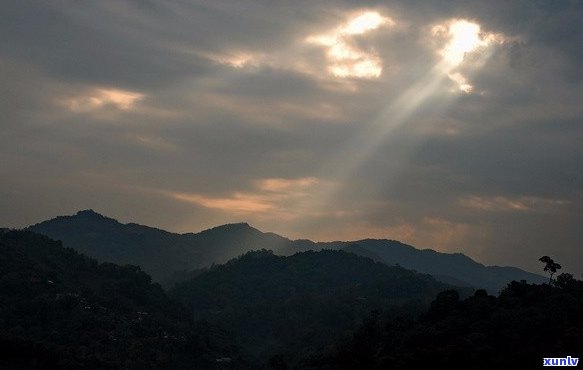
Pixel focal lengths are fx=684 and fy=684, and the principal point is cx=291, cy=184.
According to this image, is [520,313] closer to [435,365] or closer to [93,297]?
[435,365]

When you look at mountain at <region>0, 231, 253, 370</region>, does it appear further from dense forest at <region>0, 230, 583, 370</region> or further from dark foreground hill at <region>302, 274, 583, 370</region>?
dark foreground hill at <region>302, 274, 583, 370</region>

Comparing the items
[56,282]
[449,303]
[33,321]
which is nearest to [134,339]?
[33,321]

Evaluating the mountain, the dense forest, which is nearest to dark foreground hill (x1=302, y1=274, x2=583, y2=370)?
the dense forest

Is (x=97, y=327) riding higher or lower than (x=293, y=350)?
higher

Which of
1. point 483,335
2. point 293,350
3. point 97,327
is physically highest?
point 483,335

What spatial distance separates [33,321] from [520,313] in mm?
117089

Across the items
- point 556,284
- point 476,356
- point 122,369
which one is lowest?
point 122,369

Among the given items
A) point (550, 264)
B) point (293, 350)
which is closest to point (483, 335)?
point (550, 264)

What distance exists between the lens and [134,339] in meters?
166

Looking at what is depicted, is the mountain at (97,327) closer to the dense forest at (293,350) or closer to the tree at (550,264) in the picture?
the dense forest at (293,350)

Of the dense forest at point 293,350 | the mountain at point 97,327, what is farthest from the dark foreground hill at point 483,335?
Answer: the mountain at point 97,327

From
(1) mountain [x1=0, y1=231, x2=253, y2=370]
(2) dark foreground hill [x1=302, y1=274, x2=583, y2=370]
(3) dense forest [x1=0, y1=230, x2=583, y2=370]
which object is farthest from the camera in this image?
(1) mountain [x1=0, y1=231, x2=253, y2=370]

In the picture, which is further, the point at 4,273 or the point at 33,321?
the point at 4,273

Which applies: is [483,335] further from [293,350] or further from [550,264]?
[293,350]
